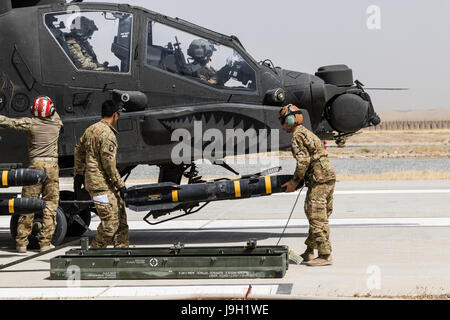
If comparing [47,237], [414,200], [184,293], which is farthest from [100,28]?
[414,200]

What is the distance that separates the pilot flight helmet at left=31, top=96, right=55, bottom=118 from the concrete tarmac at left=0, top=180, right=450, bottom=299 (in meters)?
1.74

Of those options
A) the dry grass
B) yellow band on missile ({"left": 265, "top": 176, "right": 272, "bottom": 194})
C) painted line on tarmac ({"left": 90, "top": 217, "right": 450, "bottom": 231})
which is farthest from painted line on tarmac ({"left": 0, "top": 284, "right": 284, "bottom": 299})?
the dry grass

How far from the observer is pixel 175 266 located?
7961 mm

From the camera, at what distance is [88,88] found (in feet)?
33.5

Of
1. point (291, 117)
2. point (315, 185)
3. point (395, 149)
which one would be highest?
point (291, 117)

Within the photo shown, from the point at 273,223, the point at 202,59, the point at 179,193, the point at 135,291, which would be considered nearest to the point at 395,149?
the point at 273,223

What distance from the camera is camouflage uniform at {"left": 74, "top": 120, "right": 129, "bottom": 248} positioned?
8.82 m

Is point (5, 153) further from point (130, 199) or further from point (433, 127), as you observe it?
point (433, 127)

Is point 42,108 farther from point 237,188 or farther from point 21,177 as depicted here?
point 237,188

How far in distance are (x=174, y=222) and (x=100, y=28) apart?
4484 millimetres

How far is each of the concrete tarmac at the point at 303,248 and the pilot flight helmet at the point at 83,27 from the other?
285 centimetres

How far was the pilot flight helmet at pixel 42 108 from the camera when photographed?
385 inches

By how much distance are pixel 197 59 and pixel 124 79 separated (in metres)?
1.01

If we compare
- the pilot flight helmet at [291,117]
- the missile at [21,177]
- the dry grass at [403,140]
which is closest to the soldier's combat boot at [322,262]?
the pilot flight helmet at [291,117]
